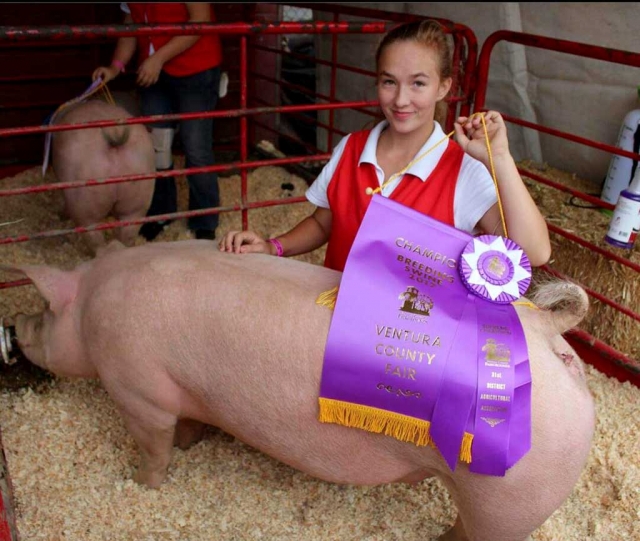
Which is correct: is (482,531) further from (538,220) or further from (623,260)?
(623,260)

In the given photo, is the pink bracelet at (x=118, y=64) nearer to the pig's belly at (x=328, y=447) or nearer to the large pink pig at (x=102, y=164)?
the large pink pig at (x=102, y=164)

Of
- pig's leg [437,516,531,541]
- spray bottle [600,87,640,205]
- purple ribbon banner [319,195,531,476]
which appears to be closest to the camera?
purple ribbon banner [319,195,531,476]

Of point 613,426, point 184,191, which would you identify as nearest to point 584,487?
point 613,426

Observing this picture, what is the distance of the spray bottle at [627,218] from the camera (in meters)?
2.57

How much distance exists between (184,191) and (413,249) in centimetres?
343

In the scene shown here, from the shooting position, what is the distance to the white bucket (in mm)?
3221

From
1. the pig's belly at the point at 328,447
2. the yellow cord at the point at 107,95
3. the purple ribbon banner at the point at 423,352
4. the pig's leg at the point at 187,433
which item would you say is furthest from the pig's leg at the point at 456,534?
the yellow cord at the point at 107,95

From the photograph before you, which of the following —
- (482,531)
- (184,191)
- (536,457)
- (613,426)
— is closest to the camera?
(536,457)

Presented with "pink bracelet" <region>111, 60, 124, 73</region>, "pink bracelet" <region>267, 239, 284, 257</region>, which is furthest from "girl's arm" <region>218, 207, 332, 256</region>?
"pink bracelet" <region>111, 60, 124, 73</region>

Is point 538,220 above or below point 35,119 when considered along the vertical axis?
above

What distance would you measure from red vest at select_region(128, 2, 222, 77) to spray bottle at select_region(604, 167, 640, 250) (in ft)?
7.07

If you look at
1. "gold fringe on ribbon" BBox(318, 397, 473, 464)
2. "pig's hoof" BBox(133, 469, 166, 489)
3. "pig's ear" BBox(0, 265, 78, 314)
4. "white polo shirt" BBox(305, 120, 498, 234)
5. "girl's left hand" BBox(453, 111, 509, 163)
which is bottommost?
"pig's hoof" BBox(133, 469, 166, 489)

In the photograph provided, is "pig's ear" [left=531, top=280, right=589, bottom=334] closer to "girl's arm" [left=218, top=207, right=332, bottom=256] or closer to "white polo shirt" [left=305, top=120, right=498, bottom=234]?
"white polo shirt" [left=305, top=120, right=498, bottom=234]

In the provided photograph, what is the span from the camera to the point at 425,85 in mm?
1740
